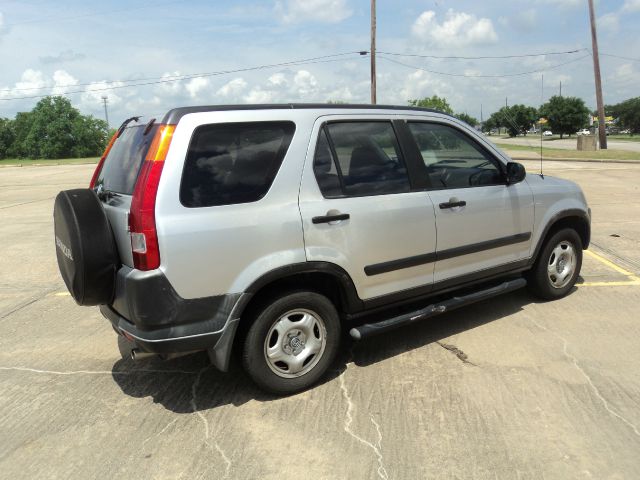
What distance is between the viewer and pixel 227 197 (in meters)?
3.01

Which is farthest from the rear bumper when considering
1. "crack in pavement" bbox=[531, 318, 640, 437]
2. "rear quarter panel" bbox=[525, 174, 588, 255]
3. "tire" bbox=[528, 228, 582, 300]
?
"tire" bbox=[528, 228, 582, 300]

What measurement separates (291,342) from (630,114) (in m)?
122

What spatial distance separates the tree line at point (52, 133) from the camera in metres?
77.3

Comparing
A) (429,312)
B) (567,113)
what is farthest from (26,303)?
(567,113)

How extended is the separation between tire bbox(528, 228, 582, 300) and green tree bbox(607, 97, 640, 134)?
11387 centimetres

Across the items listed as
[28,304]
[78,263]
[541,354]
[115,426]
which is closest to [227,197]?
[78,263]

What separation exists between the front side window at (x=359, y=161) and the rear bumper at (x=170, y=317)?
97cm

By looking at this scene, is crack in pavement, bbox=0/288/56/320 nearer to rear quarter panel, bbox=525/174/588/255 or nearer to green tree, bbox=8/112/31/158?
rear quarter panel, bbox=525/174/588/255

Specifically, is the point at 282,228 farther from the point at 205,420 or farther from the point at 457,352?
the point at 457,352

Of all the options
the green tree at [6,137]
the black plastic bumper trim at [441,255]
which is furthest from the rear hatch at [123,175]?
the green tree at [6,137]

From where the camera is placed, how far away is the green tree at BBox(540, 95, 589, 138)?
236ft

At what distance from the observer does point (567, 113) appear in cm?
7306

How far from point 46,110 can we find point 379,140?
3521 inches

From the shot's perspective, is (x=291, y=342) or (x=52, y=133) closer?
(x=291, y=342)
